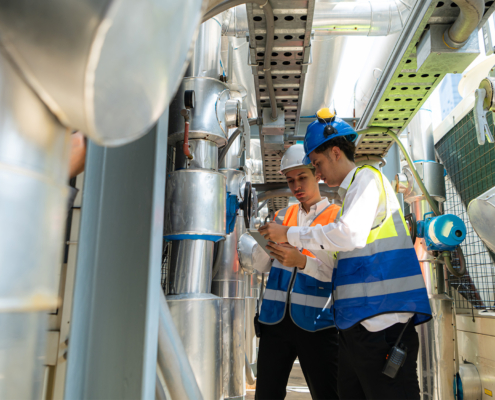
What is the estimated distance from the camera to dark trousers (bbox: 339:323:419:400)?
1313mm

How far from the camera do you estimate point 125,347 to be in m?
0.67

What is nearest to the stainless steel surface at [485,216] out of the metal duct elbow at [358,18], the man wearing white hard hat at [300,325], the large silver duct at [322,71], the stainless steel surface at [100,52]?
the man wearing white hard hat at [300,325]

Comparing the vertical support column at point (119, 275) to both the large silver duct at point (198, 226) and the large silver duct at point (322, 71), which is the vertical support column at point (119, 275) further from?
the large silver duct at point (322, 71)

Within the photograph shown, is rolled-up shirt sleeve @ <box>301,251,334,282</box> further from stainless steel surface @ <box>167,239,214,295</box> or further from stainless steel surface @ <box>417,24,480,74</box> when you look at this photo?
stainless steel surface @ <box>417,24,480,74</box>

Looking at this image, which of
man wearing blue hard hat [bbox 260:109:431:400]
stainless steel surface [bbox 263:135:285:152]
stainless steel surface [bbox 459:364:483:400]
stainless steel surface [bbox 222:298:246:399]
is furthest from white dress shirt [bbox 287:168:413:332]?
stainless steel surface [bbox 459:364:483:400]

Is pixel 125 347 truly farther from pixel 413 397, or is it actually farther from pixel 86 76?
pixel 413 397

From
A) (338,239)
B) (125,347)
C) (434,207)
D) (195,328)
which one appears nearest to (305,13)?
(338,239)

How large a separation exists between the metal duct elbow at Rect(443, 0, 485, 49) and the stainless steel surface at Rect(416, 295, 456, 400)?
1470 millimetres

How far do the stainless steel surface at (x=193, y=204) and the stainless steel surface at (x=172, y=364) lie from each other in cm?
46

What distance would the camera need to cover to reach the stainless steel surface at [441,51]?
4.62 feet

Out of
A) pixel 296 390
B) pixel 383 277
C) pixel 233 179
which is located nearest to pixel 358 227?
pixel 383 277

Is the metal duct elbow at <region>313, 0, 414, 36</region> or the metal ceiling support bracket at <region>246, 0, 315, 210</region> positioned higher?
the metal duct elbow at <region>313, 0, 414, 36</region>

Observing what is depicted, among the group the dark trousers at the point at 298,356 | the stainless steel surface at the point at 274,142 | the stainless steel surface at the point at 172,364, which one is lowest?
the dark trousers at the point at 298,356

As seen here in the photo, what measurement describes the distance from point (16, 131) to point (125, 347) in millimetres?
387
